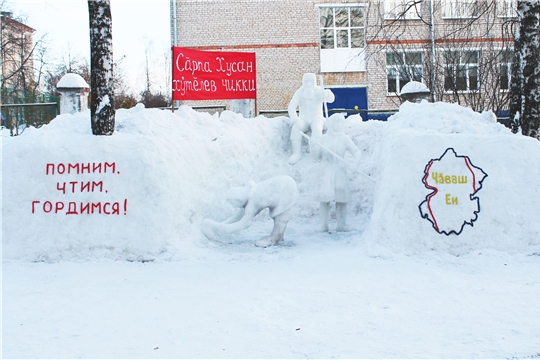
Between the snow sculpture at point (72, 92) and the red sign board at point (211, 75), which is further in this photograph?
the snow sculpture at point (72, 92)

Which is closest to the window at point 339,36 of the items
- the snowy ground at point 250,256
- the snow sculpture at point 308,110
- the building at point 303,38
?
the building at point 303,38

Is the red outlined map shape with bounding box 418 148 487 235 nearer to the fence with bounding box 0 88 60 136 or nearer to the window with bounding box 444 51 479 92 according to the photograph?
the window with bounding box 444 51 479 92

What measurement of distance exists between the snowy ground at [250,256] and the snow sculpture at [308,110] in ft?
1.45

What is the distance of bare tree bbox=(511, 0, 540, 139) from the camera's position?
7.25m

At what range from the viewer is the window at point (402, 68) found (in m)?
15.1

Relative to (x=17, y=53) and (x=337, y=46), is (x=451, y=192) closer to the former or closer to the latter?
(x=337, y=46)

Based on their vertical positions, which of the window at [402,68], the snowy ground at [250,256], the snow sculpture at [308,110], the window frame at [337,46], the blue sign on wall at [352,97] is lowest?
the snowy ground at [250,256]

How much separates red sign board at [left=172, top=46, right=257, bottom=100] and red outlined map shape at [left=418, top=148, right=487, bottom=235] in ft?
13.3

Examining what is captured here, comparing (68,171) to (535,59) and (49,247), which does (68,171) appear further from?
(535,59)

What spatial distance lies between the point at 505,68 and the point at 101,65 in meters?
11.7

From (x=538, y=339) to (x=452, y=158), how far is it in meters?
3.23

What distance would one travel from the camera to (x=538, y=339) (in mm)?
3674

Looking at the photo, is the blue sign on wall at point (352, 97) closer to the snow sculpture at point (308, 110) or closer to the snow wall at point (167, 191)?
the snow sculpture at point (308, 110)

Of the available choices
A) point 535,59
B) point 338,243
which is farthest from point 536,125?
point 338,243
